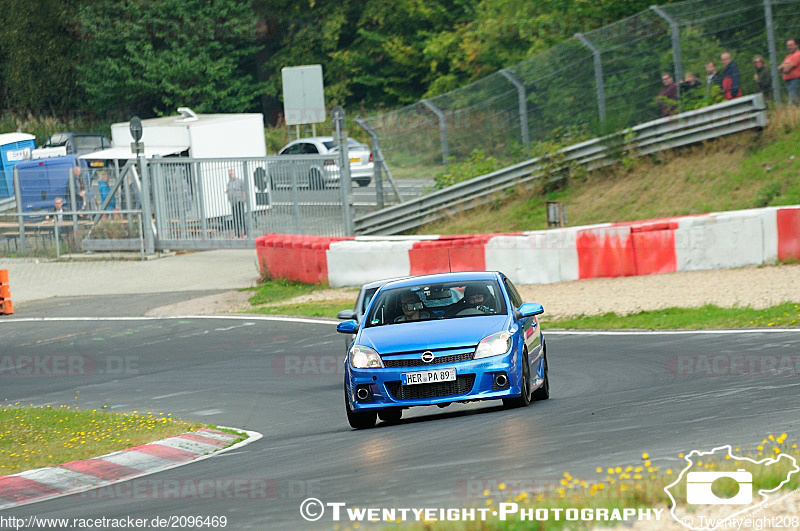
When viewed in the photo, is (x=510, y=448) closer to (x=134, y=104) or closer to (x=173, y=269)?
(x=173, y=269)

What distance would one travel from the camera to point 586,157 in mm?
28672

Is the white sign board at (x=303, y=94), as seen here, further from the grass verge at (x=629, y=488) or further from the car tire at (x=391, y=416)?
the grass verge at (x=629, y=488)

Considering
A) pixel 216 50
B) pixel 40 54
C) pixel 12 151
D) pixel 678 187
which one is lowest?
pixel 678 187

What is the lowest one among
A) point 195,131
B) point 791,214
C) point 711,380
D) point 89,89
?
point 711,380

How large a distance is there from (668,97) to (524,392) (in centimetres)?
1738

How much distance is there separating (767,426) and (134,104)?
58.4m

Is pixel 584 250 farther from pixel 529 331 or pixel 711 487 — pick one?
pixel 711 487

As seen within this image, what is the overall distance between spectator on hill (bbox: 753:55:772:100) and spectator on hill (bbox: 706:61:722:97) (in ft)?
2.63

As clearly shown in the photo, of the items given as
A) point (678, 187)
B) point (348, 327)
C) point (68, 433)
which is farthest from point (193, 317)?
point (348, 327)

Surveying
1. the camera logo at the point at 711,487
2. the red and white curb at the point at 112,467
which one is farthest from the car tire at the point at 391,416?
the camera logo at the point at 711,487

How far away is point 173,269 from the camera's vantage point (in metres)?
31.3

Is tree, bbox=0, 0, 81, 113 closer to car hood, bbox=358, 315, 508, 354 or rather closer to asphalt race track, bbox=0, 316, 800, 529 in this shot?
asphalt race track, bbox=0, 316, 800, 529

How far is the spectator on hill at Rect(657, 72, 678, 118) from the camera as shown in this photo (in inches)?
1062

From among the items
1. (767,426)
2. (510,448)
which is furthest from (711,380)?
(510,448)
